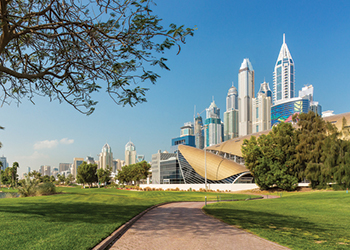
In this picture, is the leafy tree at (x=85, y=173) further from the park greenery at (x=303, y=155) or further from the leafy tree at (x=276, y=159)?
the leafy tree at (x=276, y=159)

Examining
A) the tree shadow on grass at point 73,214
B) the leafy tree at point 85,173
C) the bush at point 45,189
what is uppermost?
the tree shadow on grass at point 73,214

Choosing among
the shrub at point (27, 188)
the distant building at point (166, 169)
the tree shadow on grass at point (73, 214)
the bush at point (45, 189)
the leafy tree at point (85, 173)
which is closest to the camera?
the tree shadow on grass at point (73, 214)

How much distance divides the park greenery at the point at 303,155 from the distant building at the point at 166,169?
3086 centimetres

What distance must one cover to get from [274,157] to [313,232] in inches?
1649

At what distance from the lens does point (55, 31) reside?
12.2 meters

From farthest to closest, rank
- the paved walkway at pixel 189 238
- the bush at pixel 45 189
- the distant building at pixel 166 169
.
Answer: the distant building at pixel 166 169, the bush at pixel 45 189, the paved walkway at pixel 189 238

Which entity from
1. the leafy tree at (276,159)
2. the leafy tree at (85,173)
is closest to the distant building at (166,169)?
the leafy tree at (85,173)

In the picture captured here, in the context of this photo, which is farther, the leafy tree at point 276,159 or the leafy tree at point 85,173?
the leafy tree at point 85,173

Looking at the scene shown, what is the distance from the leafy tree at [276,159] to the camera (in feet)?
160

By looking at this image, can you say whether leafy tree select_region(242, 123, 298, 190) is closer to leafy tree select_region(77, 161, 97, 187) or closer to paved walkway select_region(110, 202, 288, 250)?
paved walkway select_region(110, 202, 288, 250)

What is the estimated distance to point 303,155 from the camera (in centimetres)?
4809

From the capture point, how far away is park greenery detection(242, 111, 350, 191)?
140 ft

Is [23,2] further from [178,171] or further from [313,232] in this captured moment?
[178,171]

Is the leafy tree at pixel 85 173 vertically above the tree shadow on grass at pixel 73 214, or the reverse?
the tree shadow on grass at pixel 73 214
